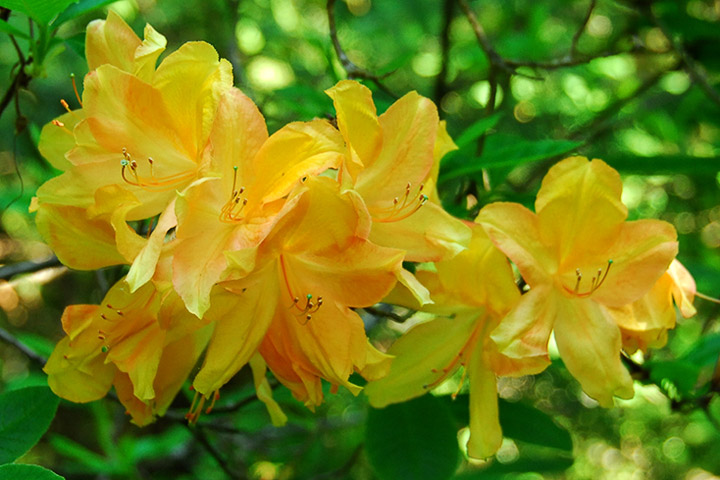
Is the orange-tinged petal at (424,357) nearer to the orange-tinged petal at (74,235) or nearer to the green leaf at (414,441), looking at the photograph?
the green leaf at (414,441)

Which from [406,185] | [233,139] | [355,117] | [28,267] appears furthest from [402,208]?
[28,267]

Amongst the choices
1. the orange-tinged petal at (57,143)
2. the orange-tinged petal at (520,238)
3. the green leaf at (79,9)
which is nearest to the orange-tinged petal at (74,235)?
the orange-tinged petal at (57,143)

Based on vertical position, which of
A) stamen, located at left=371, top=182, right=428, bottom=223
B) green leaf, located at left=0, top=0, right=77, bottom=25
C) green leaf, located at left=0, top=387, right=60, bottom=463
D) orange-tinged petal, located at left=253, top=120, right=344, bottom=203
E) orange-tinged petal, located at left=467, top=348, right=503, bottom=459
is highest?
green leaf, located at left=0, top=0, right=77, bottom=25

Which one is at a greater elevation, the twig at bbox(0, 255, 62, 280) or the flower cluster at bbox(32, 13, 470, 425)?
the flower cluster at bbox(32, 13, 470, 425)

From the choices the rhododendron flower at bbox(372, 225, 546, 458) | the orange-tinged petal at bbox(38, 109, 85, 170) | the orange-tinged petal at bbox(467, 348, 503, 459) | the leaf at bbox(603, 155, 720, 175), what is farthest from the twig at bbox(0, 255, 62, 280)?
the leaf at bbox(603, 155, 720, 175)

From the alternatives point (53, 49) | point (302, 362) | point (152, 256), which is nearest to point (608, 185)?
point (302, 362)

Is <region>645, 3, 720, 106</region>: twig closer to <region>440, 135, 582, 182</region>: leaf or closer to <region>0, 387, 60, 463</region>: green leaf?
<region>440, 135, 582, 182</region>: leaf

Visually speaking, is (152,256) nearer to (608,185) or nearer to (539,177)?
(608,185)
